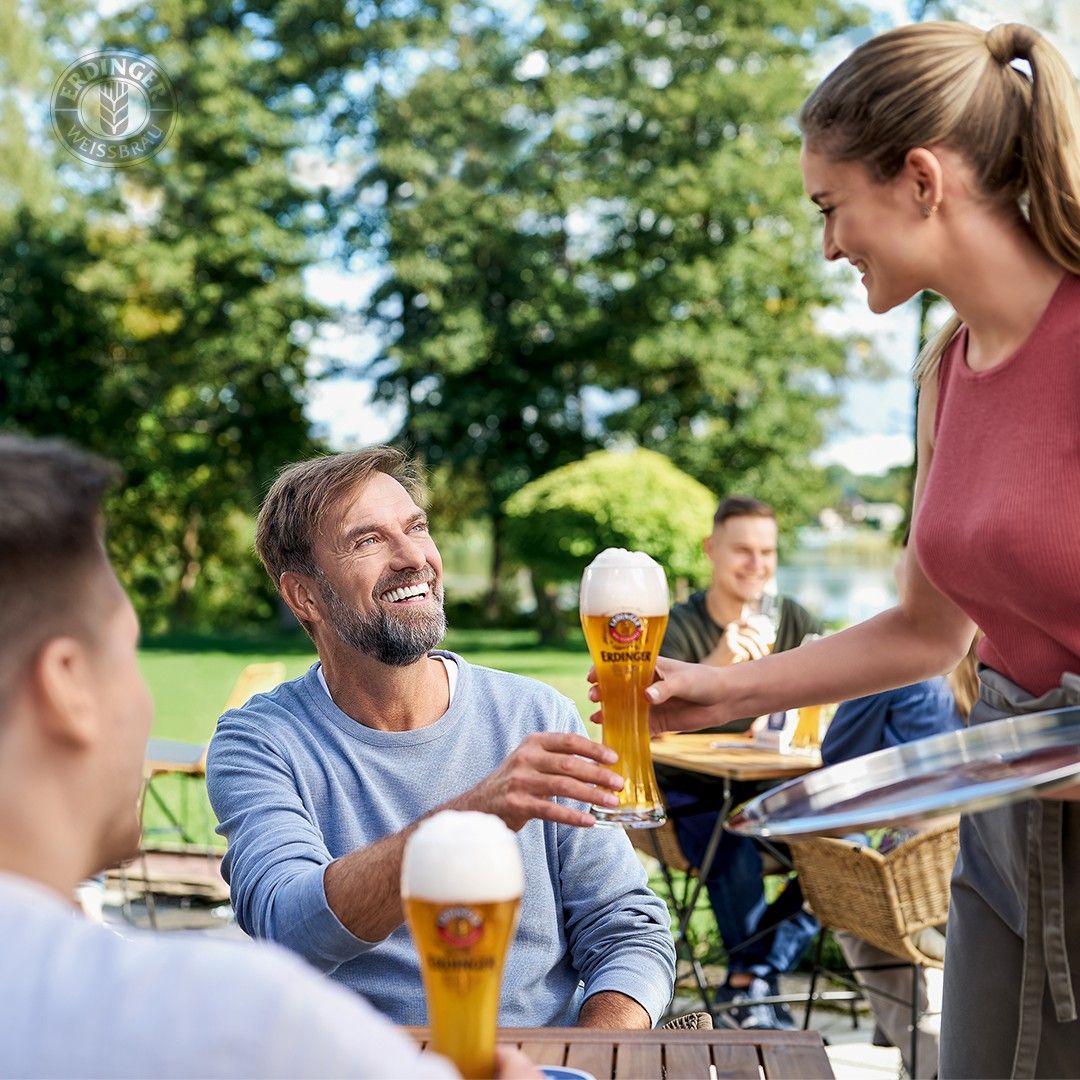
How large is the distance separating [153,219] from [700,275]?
9757mm

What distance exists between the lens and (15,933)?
811 millimetres

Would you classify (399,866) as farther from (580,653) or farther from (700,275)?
(700,275)

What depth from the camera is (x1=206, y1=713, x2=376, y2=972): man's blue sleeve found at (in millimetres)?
1772

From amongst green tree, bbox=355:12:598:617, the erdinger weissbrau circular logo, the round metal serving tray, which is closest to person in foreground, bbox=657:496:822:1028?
the round metal serving tray

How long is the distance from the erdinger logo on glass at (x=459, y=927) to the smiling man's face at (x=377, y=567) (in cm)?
126

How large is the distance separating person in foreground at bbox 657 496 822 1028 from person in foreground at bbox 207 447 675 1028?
221 centimetres

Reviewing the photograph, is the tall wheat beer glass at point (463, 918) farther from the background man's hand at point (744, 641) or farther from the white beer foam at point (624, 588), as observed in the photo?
the background man's hand at point (744, 641)

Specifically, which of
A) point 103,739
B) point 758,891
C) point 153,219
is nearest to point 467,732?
point 103,739

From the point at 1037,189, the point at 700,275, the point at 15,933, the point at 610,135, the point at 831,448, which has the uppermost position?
the point at 610,135

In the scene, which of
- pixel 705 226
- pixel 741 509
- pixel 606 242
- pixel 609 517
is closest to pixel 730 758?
pixel 741 509

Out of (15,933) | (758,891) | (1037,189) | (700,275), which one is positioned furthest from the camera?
(700,275)

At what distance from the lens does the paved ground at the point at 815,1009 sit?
13.9 ft

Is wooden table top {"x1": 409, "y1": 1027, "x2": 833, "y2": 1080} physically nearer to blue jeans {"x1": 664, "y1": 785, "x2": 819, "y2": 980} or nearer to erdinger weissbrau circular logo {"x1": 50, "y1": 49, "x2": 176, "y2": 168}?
blue jeans {"x1": 664, "y1": 785, "x2": 819, "y2": 980}

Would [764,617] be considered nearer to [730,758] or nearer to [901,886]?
[730,758]
